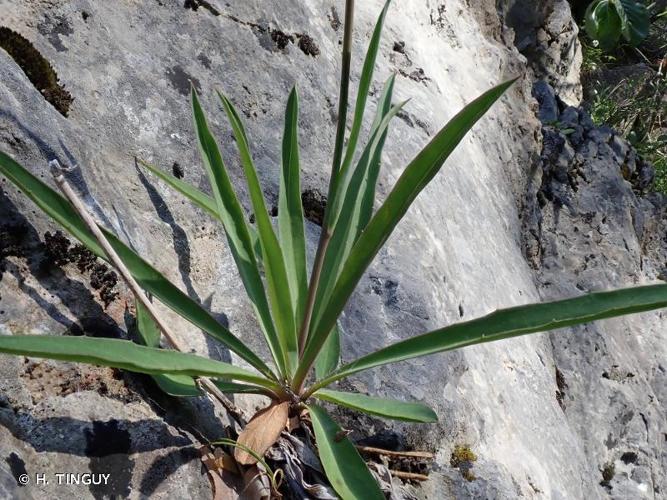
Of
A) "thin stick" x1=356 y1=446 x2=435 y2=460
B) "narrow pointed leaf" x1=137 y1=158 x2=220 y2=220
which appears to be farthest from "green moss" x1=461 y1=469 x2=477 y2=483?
"narrow pointed leaf" x1=137 y1=158 x2=220 y2=220

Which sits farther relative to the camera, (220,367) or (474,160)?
(474,160)

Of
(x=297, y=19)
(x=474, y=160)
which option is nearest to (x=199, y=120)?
(x=297, y=19)

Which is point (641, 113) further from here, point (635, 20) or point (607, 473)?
point (607, 473)

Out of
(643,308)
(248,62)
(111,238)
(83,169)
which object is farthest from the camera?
(248,62)

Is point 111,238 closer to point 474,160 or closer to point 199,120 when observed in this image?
point 199,120

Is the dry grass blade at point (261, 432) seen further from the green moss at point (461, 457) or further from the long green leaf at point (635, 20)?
the long green leaf at point (635, 20)

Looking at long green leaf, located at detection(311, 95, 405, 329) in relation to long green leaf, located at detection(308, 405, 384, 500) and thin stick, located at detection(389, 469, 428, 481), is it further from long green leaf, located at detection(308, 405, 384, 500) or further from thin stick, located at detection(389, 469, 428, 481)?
thin stick, located at detection(389, 469, 428, 481)

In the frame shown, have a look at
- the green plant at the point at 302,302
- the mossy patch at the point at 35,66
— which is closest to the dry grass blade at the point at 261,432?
the green plant at the point at 302,302
